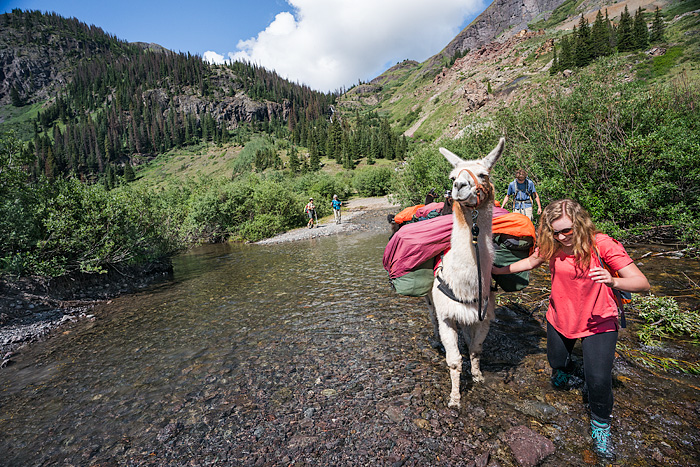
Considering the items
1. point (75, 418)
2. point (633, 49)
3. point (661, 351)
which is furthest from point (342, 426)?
point (633, 49)

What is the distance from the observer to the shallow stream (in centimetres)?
333

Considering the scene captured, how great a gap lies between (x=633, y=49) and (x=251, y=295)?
9842cm

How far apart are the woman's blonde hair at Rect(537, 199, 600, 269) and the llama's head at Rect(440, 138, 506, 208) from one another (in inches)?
23.2

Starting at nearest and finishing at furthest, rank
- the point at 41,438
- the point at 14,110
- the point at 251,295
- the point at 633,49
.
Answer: the point at 41,438 → the point at 251,295 → the point at 633,49 → the point at 14,110

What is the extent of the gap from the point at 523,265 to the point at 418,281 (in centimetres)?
139

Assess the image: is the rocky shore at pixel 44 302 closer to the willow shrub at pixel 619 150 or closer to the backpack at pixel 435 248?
the backpack at pixel 435 248

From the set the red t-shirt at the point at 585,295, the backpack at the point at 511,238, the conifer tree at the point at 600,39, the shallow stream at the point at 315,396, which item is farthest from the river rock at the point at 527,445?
the conifer tree at the point at 600,39

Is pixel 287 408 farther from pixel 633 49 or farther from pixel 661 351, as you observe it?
pixel 633 49

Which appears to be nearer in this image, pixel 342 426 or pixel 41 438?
pixel 342 426

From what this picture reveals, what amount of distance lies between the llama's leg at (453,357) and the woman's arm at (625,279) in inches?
68.1

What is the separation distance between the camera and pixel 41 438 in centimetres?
404

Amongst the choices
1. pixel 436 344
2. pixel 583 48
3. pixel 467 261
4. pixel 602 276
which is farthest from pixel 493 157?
pixel 583 48

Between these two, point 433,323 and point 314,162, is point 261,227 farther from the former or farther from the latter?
point 314,162

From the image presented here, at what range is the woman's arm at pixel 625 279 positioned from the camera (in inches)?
103
